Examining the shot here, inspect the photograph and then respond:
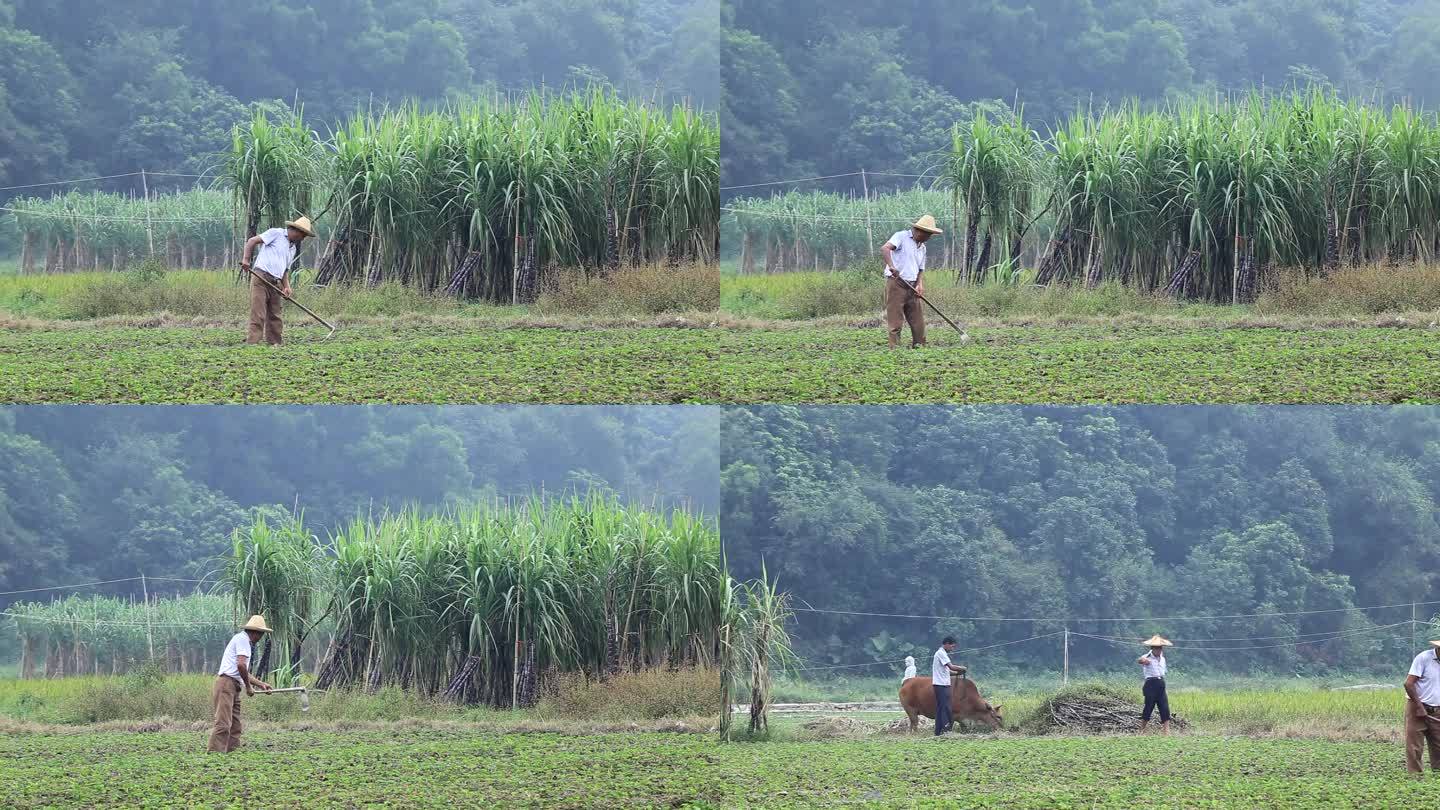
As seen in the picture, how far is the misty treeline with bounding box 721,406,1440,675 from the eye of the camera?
1128 inches

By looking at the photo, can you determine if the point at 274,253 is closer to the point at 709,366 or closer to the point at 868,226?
the point at 709,366

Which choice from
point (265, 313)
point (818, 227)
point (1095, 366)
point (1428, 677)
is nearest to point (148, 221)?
point (265, 313)

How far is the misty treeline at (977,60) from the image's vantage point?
1934cm

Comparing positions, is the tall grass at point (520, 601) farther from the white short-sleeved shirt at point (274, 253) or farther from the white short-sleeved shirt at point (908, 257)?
the white short-sleeved shirt at point (908, 257)

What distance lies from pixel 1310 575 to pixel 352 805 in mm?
23874

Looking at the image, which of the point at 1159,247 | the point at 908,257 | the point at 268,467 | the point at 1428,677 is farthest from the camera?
the point at 268,467

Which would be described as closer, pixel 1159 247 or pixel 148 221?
pixel 1159 247

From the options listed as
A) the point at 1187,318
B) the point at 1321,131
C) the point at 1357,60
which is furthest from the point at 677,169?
the point at 1357,60

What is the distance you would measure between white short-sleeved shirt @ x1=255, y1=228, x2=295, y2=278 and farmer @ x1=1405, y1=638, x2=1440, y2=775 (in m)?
9.62

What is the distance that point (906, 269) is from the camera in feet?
48.3

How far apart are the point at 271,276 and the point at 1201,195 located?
9143 millimetres

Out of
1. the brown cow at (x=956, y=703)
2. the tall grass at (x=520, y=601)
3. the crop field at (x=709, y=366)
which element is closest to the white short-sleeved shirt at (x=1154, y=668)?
the brown cow at (x=956, y=703)

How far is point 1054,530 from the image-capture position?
32406 millimetres

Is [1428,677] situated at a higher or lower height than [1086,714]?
higher
